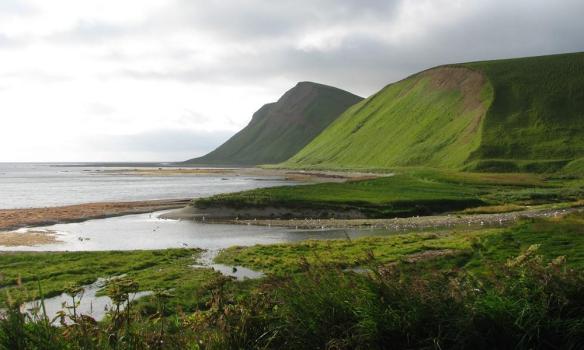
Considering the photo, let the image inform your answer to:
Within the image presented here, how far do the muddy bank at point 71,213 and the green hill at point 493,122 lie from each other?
273 feet

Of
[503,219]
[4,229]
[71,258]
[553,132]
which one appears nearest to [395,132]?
[553,132]

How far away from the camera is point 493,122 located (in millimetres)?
151375

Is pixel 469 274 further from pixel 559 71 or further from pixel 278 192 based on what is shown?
pixel 559 71

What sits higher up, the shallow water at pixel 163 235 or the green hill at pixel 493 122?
the green hill at pixel 493 122

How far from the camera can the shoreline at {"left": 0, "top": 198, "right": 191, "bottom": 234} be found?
203 ft

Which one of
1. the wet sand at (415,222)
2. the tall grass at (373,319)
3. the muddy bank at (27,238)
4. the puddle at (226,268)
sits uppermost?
the tall grass at (373,319)

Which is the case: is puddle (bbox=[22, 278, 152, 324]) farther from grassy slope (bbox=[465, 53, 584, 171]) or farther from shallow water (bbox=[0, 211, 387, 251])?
grassy slope (bbox=[465, 53, 584, 171])

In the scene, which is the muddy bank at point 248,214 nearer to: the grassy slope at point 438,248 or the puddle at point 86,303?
the grassy slope at point 438,248

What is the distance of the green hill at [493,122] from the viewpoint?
439 ft

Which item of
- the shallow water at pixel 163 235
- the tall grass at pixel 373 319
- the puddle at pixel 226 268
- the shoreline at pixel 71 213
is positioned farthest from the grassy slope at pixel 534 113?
the tall grass at pixel 373 319

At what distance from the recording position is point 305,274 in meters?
9.23

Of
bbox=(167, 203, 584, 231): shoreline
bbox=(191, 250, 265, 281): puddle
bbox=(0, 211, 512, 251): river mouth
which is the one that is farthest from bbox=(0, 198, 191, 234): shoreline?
bbox=(191, 250, 265, 281): puddle

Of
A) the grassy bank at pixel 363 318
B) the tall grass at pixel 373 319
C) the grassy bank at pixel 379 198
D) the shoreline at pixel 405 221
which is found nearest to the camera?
the grassy bank at pixel 363 318

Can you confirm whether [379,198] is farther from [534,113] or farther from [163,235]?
[534,113]
